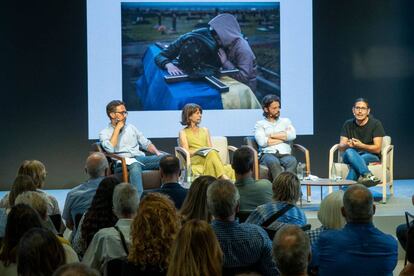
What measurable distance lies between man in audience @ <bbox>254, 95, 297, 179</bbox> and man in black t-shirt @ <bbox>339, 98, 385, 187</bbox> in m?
0.56

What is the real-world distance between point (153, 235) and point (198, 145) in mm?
5107

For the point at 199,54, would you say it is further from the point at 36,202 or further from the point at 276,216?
the point at 36,202

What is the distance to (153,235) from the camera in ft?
10.9

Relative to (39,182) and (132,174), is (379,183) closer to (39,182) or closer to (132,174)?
(132,174)

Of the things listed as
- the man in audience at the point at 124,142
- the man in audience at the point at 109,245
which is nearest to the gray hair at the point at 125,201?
the man in audience at the point at 109,245

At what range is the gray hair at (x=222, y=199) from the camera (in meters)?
3.69

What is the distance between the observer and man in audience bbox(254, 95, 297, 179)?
8.45m

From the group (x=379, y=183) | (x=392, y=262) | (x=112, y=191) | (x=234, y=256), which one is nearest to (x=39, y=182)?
(x=112, y=191)

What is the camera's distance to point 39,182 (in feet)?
17.9

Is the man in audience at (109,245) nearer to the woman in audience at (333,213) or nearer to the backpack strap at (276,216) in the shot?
the backpack strap at (276,216)

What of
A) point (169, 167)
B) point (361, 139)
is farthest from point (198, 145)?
point (169, 167)

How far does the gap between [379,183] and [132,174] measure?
246 cm

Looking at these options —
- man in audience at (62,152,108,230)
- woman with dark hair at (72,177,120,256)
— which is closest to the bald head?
man in audience at (62,152,108,230)

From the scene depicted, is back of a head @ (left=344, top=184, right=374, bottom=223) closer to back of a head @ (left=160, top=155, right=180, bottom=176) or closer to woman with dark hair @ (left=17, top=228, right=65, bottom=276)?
woman with dark hair @ (left=17, top=228, right=65, bottom=276)
